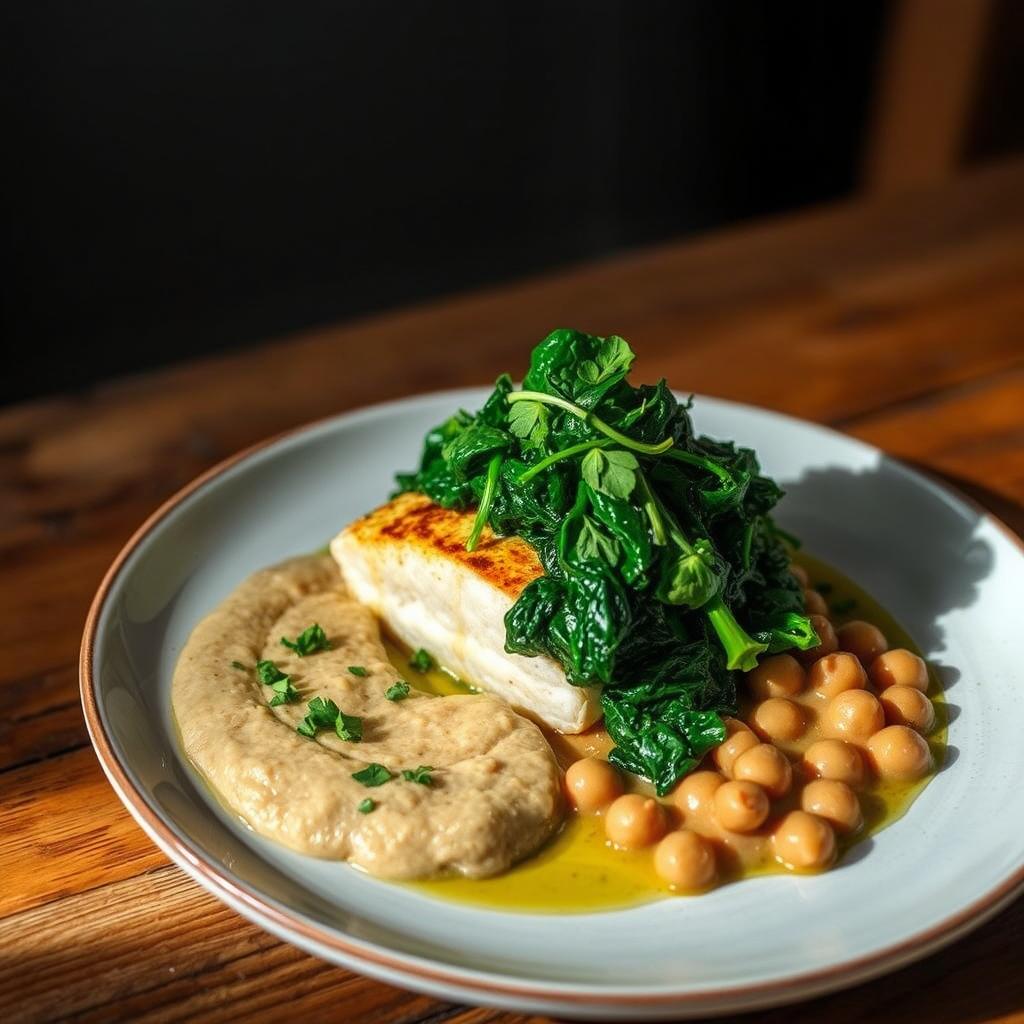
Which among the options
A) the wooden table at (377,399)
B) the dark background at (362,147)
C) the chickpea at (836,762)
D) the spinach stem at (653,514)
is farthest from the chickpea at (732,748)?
the dark background at (362,147)

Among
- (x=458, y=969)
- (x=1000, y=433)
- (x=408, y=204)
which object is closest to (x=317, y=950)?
(x=458, y=969)

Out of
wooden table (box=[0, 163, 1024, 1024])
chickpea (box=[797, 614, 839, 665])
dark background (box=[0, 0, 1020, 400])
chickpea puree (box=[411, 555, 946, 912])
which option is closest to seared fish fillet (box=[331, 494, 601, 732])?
chickpea puree (box=[411, 555, 946, 912])

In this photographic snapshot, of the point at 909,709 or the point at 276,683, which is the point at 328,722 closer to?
the point at 276,683

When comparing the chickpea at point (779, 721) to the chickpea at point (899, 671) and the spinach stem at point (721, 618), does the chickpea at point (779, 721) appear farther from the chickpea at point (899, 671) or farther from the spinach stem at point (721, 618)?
the chickpea at point (899, 671)

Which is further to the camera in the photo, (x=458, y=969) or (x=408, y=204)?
(x=408, y=204)

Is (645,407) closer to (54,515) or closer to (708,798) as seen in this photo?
(708,798)

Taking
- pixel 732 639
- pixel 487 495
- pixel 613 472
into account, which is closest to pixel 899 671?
pixel 732 639
